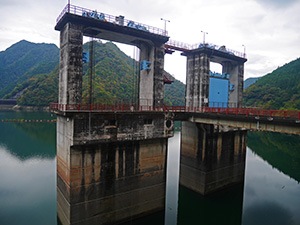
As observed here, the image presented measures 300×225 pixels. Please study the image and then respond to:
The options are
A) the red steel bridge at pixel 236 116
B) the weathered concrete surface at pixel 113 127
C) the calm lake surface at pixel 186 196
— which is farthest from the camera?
the calm lake surface at pixel 186 196

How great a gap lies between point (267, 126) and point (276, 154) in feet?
121

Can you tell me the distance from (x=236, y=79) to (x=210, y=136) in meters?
10.9

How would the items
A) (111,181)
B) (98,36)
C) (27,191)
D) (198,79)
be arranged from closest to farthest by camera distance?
(111,181)
(98,36)
(27,191)
(198,79)

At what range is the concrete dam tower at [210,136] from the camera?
2364 centimetres

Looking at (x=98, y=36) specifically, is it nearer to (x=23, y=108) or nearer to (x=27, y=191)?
(x=27, y=191)

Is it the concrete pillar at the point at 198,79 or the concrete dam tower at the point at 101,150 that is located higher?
the concrete pillar at the point at 198,79

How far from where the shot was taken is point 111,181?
16.6 meters

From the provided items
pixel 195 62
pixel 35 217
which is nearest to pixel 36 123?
pixel 35 217

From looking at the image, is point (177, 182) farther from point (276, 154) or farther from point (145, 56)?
point (276, 154)

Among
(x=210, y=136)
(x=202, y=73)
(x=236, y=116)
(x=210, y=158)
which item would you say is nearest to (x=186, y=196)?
(x=210, y=158)

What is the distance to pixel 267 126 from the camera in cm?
1454

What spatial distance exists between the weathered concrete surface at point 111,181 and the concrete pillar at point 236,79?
15.4 meters

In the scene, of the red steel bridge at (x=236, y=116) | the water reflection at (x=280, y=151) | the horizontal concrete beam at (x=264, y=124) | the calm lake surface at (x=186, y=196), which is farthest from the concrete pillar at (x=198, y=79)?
the water reflection at (x=280, y=151)

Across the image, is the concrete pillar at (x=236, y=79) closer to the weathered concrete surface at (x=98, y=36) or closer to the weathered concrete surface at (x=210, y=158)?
the weathered concrete surface at (x=210, y=158)
